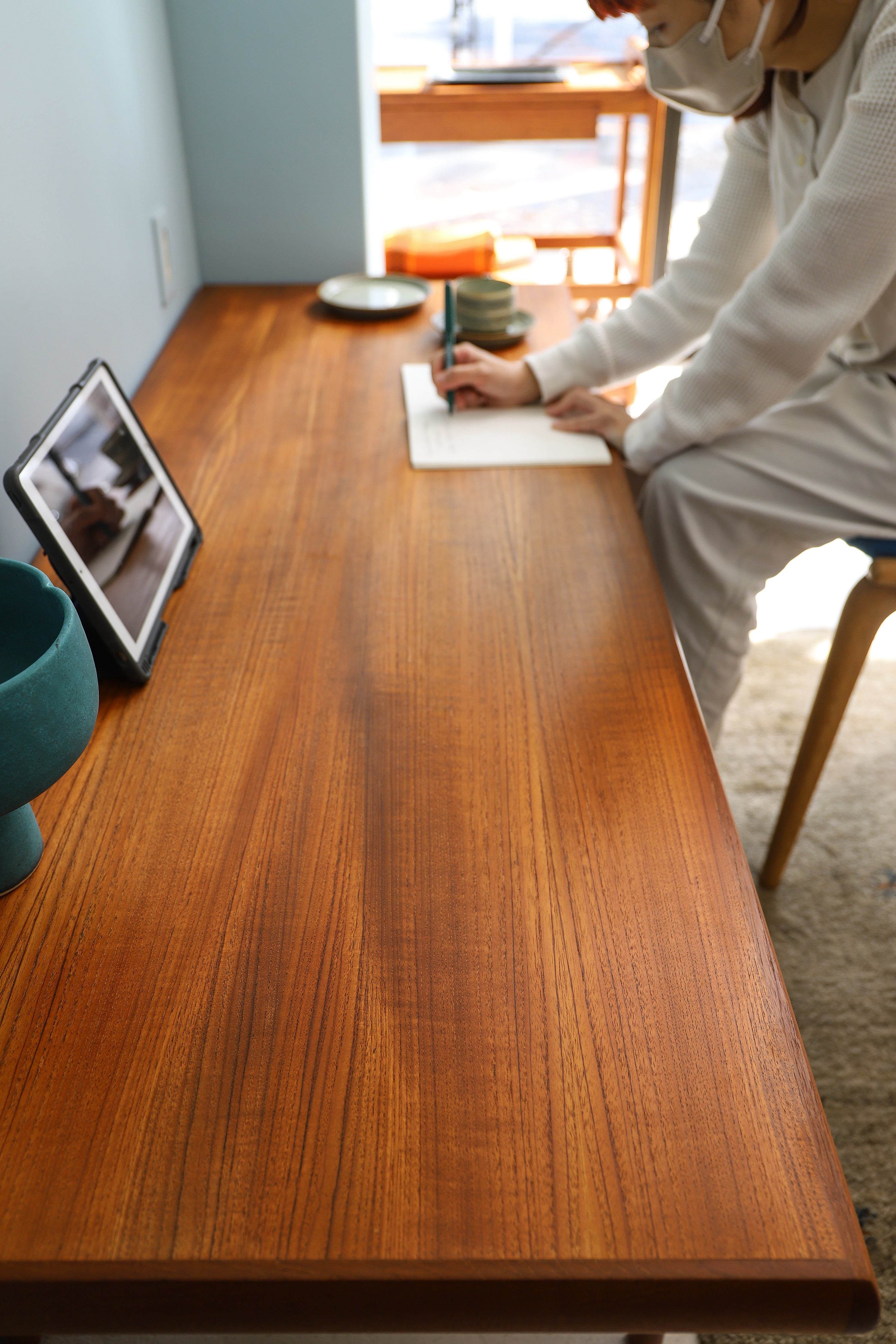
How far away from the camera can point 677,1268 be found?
1.37 feet

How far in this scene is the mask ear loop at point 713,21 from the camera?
1.01m

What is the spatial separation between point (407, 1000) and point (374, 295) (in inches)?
51.6

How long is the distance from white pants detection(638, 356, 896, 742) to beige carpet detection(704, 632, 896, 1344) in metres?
0.42

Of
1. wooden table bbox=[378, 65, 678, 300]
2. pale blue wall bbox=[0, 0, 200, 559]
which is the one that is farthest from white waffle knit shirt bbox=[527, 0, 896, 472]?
wooden table bbox=[378, 65, 678, 300]

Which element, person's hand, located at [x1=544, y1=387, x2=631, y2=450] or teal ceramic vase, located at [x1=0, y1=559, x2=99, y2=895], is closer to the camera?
teal ceramic vase, located at [x1=0, y1=559, x2=99, y2=895]

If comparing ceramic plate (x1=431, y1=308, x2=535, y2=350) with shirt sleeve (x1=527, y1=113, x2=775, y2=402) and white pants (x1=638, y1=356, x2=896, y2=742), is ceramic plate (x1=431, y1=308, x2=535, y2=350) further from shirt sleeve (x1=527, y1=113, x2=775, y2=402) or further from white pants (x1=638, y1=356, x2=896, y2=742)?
white pants (x1=638, y1=356, x2=896, y2=742)

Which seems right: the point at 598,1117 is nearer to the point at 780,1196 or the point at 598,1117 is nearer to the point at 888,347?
the point at 780,1196

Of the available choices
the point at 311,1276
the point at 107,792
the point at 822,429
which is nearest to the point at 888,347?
the point at 822,429

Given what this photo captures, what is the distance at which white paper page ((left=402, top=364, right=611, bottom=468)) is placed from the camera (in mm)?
1093

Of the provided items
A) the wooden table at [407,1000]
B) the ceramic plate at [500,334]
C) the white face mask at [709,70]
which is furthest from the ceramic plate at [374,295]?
the wooden table at [407,1000]

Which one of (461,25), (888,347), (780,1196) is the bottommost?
(780,1196)

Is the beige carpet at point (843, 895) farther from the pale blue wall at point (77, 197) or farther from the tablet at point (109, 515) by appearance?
the pale blue wall at point (77, 197)

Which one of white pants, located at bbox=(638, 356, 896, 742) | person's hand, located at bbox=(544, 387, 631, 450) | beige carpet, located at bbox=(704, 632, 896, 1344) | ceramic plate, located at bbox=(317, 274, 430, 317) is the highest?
ceramic plate, located at bbox=(317, 274, 430, 317)

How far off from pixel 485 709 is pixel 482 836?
133mm
